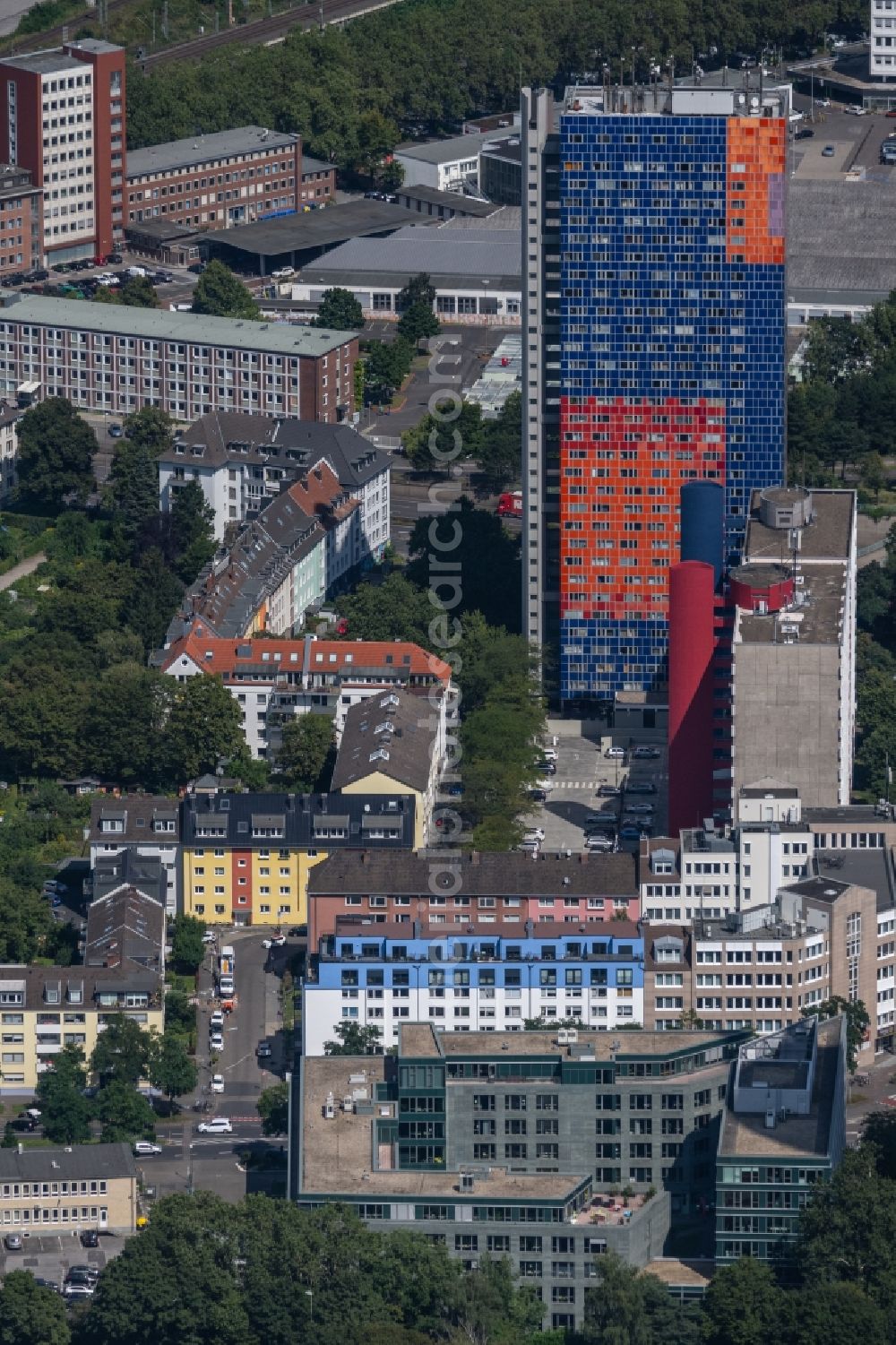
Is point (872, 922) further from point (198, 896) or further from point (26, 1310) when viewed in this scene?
point (26, 1310)

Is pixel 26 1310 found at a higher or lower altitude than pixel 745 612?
lower

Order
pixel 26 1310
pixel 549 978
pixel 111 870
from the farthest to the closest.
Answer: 1. pixel 111 870
2. pixel 549 978
3. pixel 26 1310

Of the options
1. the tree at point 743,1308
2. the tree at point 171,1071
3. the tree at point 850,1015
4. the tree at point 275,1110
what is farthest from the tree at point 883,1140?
the tree at point 171,1071

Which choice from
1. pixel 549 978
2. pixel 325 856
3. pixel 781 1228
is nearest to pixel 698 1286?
pixel 781 1228

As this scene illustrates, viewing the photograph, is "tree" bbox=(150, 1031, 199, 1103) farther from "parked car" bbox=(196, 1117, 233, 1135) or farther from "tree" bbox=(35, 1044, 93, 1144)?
"tree" bbox=(35, 1044, 93, 1144)

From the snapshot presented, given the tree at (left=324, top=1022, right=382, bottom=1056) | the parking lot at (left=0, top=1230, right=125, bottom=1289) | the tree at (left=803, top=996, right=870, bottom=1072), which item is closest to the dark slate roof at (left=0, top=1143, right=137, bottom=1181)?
the parking lot at (left=0, top=1230, right=125, bottom=1289)

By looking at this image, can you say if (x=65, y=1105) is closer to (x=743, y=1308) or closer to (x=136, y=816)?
(x=136, y=816)

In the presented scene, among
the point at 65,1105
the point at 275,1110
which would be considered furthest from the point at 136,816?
the point at 275,1110
